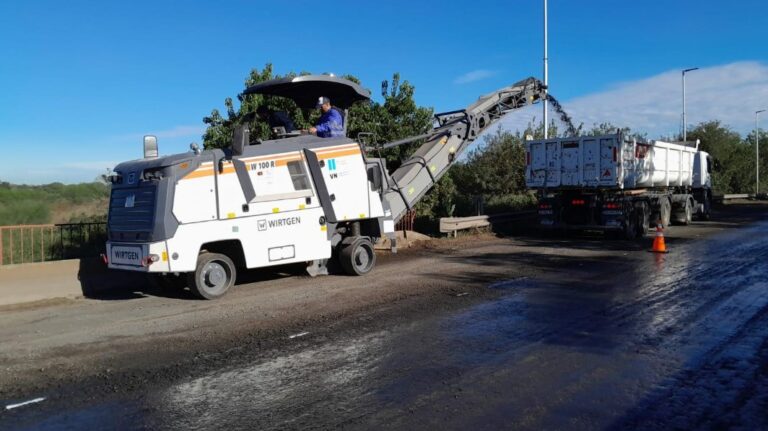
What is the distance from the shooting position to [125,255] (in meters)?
9.04

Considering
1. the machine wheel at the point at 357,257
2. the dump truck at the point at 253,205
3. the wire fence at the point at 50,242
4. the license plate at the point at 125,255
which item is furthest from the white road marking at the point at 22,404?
the machine wheel at the point at 357,257

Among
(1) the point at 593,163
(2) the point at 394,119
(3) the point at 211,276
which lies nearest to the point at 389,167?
(2) the point at 394,119

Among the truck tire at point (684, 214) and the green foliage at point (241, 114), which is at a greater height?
the green foliage at point (241, 114)

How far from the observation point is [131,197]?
916cm

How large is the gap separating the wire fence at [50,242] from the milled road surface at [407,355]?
73.5 inches

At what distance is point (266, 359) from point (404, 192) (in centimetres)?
789

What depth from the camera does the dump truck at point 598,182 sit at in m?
17.0

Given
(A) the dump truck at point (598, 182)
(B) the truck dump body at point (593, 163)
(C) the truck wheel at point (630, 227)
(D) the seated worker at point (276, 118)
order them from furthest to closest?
(C) the truck wheel at point (630, 227), (A) the dump truck at point (598, 182), (B) the truck dump body at point (593, 163), (D) the seated worker at point (276, 118)

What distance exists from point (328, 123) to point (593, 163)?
31.1ft

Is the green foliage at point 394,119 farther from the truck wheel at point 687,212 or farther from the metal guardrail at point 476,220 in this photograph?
the truck wheel at point 687,212

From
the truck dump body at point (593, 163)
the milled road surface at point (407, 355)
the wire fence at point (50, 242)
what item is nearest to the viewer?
the milled road surface at point (407, 355)

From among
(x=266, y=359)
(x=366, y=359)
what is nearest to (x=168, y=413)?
(x=266, y=359)

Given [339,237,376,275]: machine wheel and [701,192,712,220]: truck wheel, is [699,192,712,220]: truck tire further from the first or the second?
[339,237,376,275]: machine wheel

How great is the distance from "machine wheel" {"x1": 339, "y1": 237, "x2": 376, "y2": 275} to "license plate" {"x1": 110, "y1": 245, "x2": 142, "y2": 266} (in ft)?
12.4
